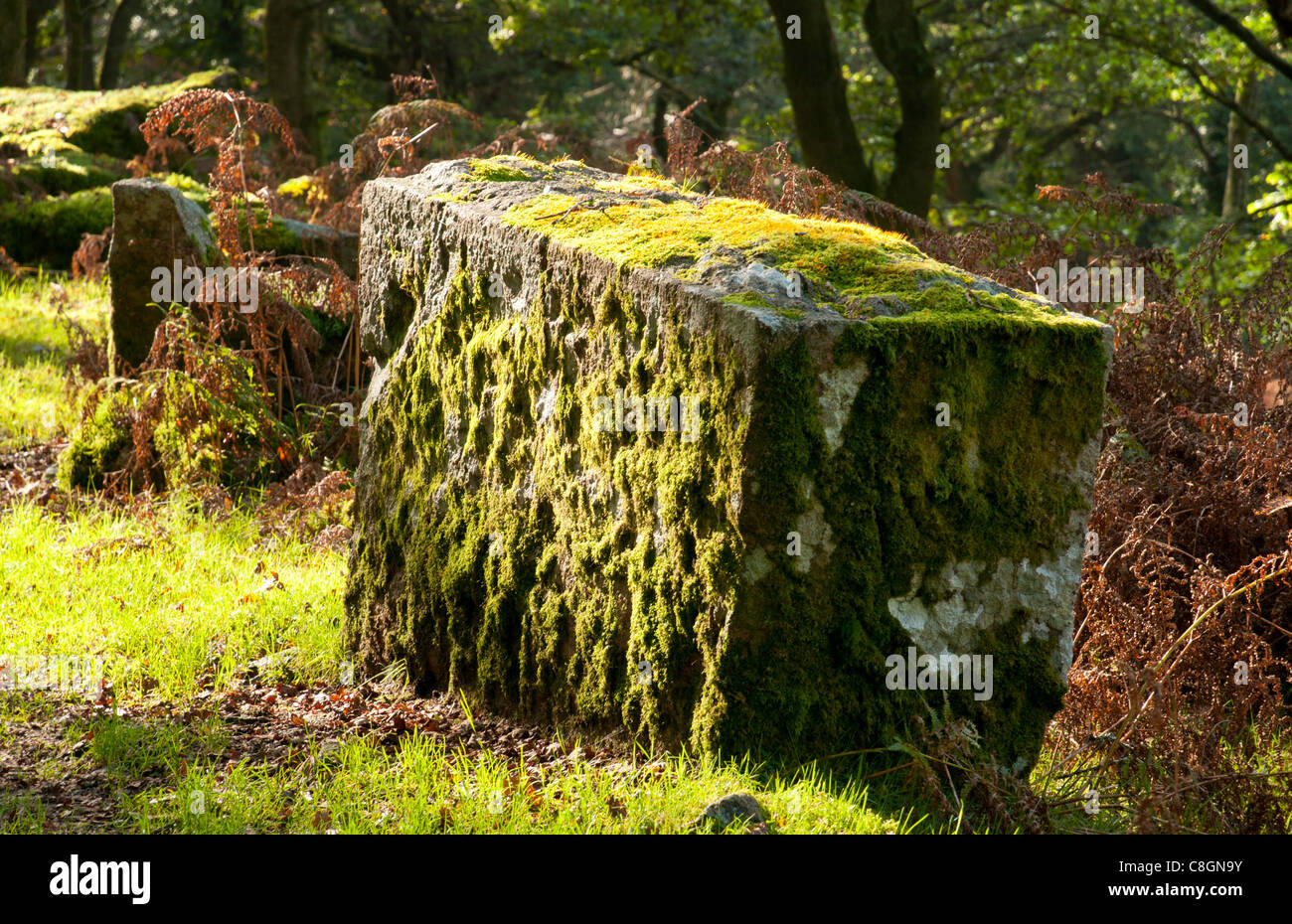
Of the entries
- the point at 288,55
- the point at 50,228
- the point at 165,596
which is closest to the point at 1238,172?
the point at 288,55

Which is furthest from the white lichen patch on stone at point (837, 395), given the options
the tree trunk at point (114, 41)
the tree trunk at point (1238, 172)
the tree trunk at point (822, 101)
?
the tree trunk at point (114, 41)

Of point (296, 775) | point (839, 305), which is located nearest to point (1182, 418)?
point (839, 305)

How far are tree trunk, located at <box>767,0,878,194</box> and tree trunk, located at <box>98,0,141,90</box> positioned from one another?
587 inches

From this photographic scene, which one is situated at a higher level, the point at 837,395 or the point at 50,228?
the point at 50,228

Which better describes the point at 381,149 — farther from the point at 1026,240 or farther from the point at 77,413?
the point at 1026,240

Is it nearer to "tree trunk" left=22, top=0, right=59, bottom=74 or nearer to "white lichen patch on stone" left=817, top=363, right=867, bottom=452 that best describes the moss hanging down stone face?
"white lichen patch on stone" left=817, top=363, right=867, bottom=452

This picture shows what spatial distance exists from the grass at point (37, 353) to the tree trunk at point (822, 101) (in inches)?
267

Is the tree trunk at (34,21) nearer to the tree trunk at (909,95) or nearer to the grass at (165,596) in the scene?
the tree trunk at (909,95)

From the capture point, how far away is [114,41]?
2067cm

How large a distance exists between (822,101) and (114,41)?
51.6 feet

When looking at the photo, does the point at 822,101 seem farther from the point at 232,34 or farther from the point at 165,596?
the point at 232,34

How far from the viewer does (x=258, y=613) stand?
16.2 feet

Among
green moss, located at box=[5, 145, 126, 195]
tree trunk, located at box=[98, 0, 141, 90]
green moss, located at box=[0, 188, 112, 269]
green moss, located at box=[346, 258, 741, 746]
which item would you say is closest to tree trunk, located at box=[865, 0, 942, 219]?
green moss, located at box=[0, 188, 112, 269]

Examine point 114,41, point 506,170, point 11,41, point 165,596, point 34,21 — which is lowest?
point 165,596
